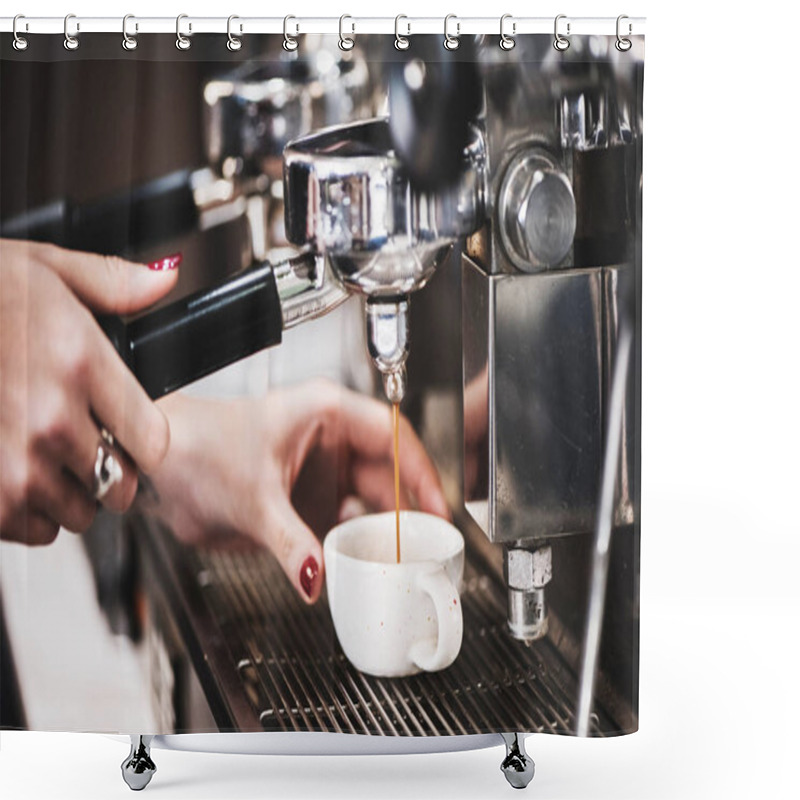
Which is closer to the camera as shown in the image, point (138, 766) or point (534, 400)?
point (534, 400)

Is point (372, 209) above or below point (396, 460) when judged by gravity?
above

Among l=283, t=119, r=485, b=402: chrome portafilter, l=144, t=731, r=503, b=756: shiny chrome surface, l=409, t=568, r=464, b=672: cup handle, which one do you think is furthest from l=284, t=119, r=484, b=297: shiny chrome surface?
l=144, t=731, r=503, b=756: shiny chrome surface

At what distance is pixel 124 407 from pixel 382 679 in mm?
413

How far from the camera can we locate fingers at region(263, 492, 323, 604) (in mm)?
A: 1396

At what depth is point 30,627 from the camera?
1.42m

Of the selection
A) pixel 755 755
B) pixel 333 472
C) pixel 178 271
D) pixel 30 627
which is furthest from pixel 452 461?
pixel 755 755

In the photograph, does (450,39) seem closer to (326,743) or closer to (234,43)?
(234,43)

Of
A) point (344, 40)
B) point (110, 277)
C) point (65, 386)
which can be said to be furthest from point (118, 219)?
point (344, 40)

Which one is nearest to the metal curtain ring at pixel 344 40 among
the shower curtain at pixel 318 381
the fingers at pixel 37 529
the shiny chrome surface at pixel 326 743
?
the shower curtain at pixel 318 381

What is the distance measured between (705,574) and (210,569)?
3.25ft

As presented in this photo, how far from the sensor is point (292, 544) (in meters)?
1.40

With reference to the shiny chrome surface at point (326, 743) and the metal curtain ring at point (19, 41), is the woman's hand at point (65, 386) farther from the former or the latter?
the shiny chrome surface at point (326, 743)

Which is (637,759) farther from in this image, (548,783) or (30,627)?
(30,627)

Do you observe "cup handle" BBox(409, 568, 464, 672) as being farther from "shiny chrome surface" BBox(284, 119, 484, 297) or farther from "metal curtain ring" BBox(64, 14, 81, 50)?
"metal curtain ring" BBox(64, 14, 81, 50)
